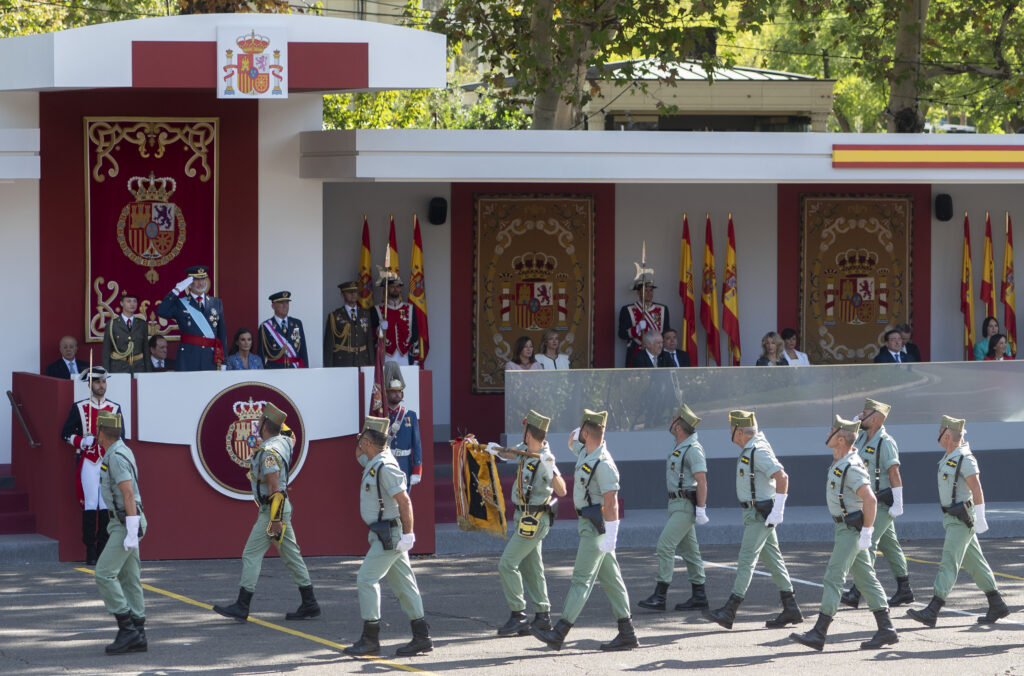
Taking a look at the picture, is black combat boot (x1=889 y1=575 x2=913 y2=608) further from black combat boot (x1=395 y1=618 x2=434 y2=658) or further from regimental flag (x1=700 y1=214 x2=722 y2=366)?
regimental flag (x1=700 y1=214 x2=722 y2=366)

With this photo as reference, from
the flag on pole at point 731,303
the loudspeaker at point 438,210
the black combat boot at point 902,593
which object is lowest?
the black combat boot at point 902,593

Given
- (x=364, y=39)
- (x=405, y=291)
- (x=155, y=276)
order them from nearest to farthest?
(x=364, y=39)
(x=155, y=276)
(x=405, y=291)

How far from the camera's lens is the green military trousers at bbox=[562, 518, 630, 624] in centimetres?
1087

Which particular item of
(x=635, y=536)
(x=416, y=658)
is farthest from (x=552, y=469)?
(x=635, y=536)

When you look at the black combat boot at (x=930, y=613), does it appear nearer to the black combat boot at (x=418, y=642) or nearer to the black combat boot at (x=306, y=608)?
the black combat boot at (x=418, y=642)

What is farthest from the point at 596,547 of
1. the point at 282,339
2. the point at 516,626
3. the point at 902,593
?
the point at 282,339

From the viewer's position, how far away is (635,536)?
15.8 meters

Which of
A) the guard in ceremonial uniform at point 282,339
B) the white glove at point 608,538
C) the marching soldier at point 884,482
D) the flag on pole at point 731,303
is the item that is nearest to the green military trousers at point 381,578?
the white glove at point 608,538

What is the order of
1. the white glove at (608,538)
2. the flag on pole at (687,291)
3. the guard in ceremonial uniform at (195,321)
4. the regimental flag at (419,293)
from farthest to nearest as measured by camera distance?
the flag on pole at (687,291)
the regimental flag at (419,293)
the guard in ceremonial uniform at (195,321)
the white glove at (608,538)

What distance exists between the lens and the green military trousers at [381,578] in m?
10.7

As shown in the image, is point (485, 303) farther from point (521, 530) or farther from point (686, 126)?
point (686, 126)

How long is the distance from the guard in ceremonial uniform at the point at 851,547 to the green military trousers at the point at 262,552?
3748 millimetres

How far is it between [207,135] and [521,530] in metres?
7.23

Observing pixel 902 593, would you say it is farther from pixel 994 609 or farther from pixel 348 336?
pixel 348 336
